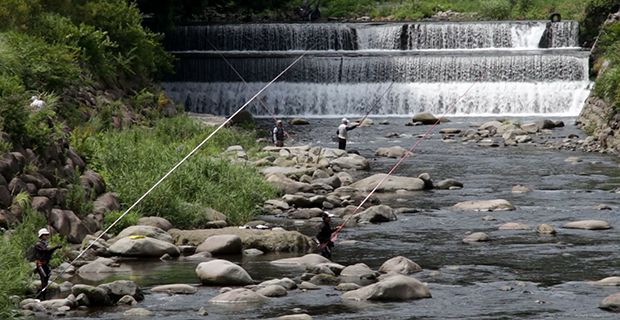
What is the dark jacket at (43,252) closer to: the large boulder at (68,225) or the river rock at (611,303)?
the large boulder at (68,225)

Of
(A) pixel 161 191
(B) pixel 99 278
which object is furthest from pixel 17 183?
(A) pixel 161 191

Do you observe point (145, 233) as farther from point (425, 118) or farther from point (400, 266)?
point (425, 118)

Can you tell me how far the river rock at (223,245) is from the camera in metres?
16.0

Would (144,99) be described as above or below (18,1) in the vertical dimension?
below

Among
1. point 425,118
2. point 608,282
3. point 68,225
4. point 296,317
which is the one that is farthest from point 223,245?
point 425,118

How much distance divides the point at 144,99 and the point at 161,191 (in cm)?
1160

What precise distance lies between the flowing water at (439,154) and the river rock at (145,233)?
94 cm

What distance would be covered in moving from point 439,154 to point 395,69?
1213 centimetres

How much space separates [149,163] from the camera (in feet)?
66.0

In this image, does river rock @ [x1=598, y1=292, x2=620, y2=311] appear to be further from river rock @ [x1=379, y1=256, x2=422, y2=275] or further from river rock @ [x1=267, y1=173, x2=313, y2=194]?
river rock @ [x1=267, y1=173, x2=313, y2=194]

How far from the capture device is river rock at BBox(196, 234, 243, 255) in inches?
630

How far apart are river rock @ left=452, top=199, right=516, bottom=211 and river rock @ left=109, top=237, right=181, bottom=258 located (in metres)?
6.85

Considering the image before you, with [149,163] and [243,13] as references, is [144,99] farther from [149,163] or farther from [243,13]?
[243,13]

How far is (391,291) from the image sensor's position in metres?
12.9
